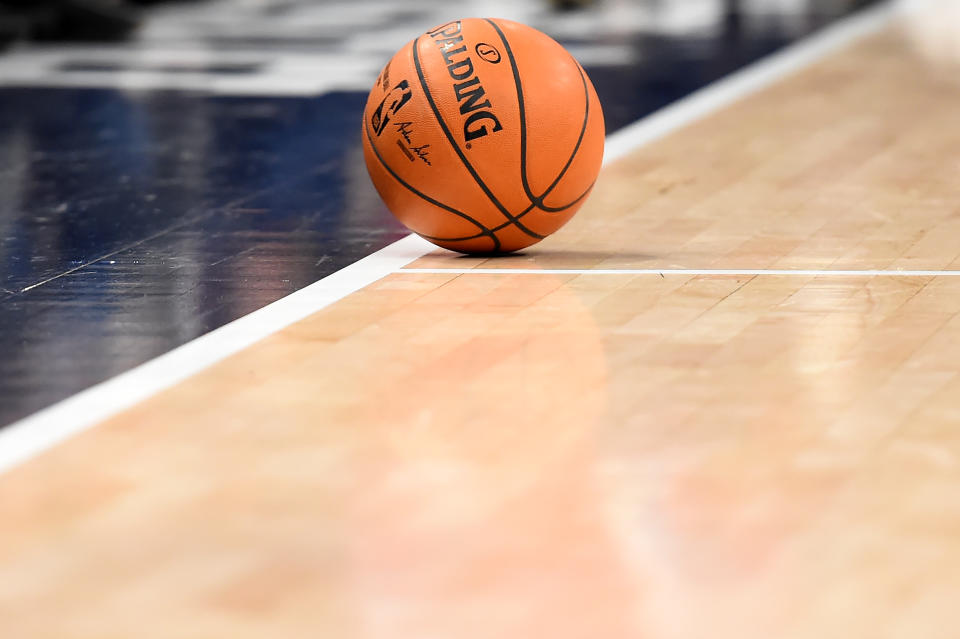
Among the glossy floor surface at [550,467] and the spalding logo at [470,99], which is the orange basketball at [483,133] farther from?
the glossy floor surface at [550,467]

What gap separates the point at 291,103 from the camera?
10625mm

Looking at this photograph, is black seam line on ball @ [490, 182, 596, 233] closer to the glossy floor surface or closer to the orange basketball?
the orange basketball

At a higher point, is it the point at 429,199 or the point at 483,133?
the point at 483,133

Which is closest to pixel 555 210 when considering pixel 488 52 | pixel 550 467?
pixel 488 52

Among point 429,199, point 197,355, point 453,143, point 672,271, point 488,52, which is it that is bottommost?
point 672,271

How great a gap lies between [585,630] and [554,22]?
12459mm

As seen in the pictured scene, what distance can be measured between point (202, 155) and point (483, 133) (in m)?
3.34

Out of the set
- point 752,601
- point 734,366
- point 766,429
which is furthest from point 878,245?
point 752,601

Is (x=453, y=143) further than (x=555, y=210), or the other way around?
(x=555, y=210)

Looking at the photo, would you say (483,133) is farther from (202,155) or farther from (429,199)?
(202,155)

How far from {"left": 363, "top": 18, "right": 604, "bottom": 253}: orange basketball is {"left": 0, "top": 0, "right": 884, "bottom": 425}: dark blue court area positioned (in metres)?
0.53

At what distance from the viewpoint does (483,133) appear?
231 inches

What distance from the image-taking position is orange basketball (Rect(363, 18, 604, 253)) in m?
5.86

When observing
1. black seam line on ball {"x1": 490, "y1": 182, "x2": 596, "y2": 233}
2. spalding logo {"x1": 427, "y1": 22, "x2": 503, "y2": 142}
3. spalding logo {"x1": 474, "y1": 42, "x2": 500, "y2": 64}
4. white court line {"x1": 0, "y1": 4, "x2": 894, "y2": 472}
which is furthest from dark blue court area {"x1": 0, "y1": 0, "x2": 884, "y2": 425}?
spalding logo {"x1": 474, "y1": 42, "x2": 500, "y2": 64}
